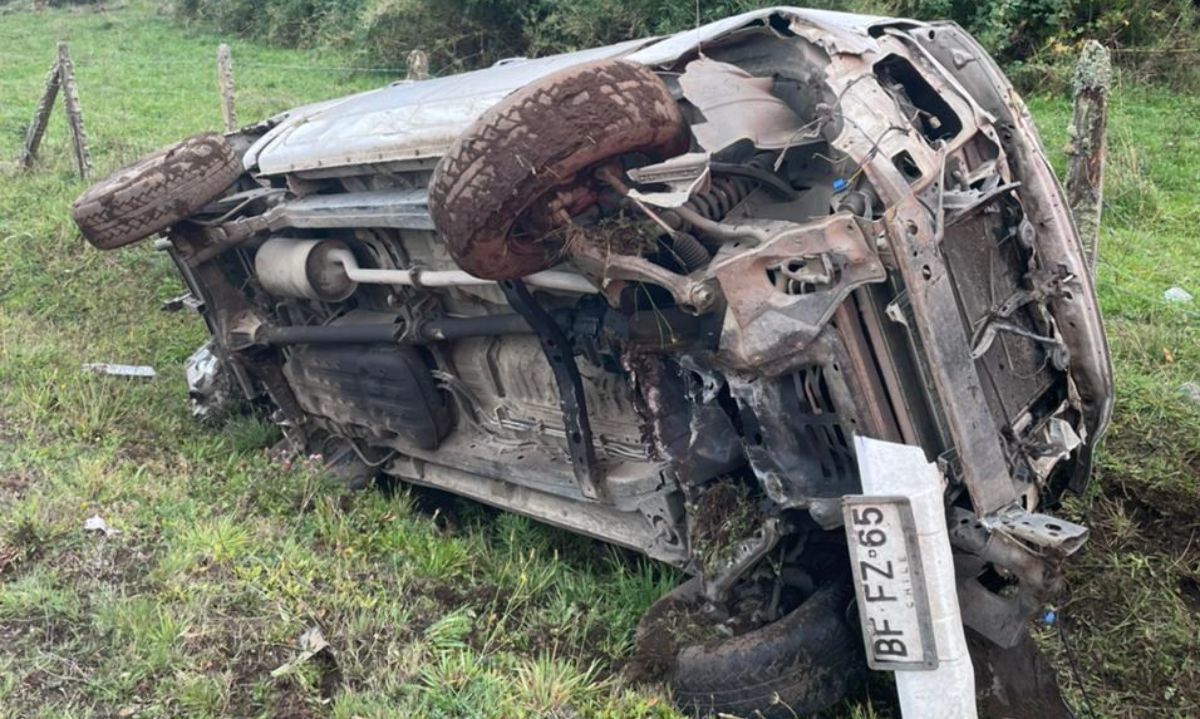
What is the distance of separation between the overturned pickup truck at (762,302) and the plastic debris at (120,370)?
8.13ft

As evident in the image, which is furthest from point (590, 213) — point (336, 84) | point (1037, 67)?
point (336, 84)

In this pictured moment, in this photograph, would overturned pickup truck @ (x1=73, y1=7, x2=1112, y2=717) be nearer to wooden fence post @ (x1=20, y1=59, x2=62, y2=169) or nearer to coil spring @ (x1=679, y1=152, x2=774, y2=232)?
coil spring @ (x1=679, y1=152, x2=774, y2=232)

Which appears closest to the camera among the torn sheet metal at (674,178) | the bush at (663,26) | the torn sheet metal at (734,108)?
the torn sheet metal at (674,178)

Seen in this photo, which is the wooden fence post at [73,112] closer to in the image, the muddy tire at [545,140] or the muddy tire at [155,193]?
the muddy tire at [155,193]

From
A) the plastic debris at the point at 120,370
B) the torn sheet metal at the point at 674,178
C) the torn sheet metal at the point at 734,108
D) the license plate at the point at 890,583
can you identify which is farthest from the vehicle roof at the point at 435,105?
the plastic debris at the point at 120,370

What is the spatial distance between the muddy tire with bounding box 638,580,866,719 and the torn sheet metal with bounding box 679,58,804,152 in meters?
1.37

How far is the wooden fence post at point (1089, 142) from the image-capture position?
477cm

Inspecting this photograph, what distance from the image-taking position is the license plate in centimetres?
261

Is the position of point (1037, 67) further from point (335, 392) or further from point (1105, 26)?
point (335, 392)

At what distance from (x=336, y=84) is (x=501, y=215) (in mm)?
12373

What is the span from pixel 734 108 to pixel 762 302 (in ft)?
2.09

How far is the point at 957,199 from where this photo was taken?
2.91m

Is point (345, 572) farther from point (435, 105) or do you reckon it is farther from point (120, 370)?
point (120, 370)

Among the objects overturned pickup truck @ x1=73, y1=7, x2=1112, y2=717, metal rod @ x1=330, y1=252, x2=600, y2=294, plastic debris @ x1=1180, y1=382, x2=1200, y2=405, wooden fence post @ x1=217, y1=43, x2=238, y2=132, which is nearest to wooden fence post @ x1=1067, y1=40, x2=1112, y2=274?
plastic debris @ x1=1180, y1=382, x2=1200, y2=405
